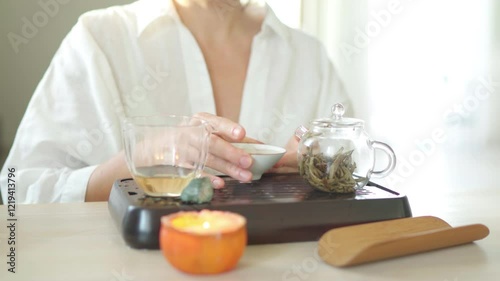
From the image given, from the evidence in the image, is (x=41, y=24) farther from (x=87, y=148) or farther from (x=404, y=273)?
(x=404, y=273)

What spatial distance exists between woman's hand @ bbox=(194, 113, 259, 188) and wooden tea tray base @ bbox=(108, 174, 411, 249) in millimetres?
63

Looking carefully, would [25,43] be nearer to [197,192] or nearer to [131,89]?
[131,89]

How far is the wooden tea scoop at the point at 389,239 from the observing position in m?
0.65

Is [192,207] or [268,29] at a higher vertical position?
[268,29]

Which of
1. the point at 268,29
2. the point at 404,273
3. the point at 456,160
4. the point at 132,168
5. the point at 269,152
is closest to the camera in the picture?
the point at 404,273

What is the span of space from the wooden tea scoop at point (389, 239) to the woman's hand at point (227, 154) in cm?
21

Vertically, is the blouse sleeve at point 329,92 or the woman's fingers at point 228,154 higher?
the blouse sleeve at point 329,92

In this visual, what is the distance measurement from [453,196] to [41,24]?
58.7 inches

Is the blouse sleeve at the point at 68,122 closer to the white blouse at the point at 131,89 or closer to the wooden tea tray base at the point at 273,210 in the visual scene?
the white blouse at the point at 131,89

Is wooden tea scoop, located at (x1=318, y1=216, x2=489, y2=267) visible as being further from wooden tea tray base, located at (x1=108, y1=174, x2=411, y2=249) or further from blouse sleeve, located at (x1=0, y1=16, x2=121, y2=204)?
blouse sleeve, located at (x1=0, y1=16, x2=121, y2=204)

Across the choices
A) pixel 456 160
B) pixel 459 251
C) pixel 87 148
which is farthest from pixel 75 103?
pixel 456 160

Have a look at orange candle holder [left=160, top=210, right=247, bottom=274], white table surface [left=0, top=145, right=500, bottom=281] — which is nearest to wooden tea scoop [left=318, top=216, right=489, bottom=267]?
white table surface [left=0, top=145, right=500, bottom=281]

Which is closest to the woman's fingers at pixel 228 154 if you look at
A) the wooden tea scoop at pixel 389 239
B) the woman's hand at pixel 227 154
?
the woman's hand at pixel 227 154

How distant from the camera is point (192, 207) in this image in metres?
0.71
